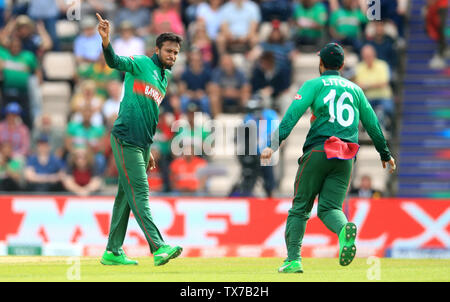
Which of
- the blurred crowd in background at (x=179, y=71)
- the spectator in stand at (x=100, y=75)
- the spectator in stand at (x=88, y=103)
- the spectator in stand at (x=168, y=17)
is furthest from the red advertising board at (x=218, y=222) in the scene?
the spectator in stand at (x=168, y=17)

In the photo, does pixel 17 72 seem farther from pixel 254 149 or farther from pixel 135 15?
pixel 254 149

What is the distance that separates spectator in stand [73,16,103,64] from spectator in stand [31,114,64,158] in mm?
1840

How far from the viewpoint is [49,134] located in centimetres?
2078

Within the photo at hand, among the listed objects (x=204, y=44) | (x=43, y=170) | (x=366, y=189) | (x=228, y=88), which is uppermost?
(x=204, y=44)

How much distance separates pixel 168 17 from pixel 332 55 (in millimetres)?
11745

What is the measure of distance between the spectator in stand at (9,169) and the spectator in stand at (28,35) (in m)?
2.82

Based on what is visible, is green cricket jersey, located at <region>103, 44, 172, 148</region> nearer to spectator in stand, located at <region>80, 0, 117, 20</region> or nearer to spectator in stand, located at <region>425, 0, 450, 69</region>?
spectator in stand, located at <region>80, 0, 117, 20</region>

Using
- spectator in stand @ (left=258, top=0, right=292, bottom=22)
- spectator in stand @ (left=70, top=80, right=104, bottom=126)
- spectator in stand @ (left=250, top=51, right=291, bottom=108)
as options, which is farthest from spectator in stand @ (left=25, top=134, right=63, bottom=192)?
spectator in stand @ (left=258, top=0, right=292, bottom=22)

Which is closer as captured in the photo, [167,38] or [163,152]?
[167,38]

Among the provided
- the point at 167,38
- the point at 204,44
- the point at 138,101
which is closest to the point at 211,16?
the point at 204,44

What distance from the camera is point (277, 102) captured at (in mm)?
20859

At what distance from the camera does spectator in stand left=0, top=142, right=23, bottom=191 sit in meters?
19.6

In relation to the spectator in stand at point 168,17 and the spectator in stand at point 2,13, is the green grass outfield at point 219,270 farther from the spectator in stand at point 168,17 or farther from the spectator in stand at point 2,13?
the spectator in stand at point 2,13
